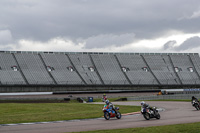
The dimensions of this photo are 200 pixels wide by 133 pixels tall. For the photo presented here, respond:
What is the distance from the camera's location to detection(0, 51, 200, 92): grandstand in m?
83.3

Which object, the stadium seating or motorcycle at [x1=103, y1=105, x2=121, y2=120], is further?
the stadium seating

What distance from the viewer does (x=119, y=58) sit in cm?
10356

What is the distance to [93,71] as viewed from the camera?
94062 millimetres

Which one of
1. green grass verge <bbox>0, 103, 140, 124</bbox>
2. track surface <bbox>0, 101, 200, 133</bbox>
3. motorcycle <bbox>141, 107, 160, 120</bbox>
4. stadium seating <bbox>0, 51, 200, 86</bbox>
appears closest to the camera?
track surface <bbox>0, 101, 200, 133</bbox>

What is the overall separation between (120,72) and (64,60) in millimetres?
17416

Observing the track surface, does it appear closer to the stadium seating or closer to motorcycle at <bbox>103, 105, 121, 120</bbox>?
motorcycle at <bbox>103, 105, 121, 120</bbox>

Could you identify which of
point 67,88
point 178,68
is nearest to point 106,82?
point 67,88

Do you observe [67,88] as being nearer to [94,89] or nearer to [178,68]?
[94,89]

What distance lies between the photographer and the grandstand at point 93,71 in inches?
3280

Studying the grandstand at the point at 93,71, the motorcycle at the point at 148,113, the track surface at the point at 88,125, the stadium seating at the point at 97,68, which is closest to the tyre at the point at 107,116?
the track surface at the point at 88,125

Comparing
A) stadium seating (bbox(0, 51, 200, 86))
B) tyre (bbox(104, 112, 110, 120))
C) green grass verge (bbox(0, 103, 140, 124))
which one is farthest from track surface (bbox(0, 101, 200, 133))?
stadium seating (bbox(0, 51, 200, 86))

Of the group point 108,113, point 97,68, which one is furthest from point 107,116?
point 97,68

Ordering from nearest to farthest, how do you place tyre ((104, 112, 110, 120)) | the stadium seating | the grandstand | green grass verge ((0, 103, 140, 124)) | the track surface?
the track surface
tyre ((104, 112, 110, 120))
green grass verge ((0, 103, 140, 124))
the grandstand
the stadium seating

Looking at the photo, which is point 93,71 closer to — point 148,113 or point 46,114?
point 46,114
